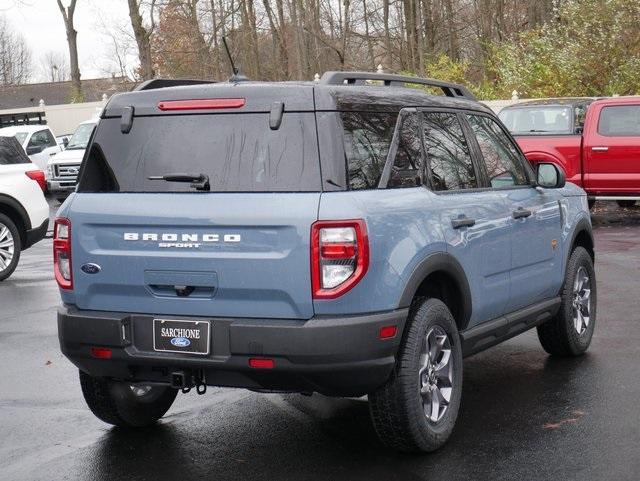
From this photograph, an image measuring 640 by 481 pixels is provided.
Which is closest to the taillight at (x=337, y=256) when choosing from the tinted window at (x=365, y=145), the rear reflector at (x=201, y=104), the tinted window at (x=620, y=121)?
the tinted window at (x=365, y=145)

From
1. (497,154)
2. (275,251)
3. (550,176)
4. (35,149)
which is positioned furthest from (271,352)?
(35,149)

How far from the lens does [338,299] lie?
16.2 ft

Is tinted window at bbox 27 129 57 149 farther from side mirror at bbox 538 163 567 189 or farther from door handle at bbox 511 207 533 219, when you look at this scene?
door handle at bbox 511 207 533 219

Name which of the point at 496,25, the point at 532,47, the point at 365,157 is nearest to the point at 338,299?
the point at 365,157

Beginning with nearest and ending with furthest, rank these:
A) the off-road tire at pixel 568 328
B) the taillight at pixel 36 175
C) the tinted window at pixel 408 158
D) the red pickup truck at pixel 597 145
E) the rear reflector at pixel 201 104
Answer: the rear reflector at pixel 201 104
the tinted window at pixel 408 158
the off-road tire at pixel 568 328
the taillight at pixel 36 175
the red pickup truck at pixel 597 145

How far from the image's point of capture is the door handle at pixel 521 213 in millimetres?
6598

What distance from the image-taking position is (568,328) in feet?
24.9

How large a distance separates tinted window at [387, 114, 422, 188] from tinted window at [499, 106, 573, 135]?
1267 cm

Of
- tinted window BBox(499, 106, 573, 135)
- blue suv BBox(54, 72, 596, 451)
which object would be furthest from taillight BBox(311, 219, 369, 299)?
tinted window BBox(499, 106, 573, 135)

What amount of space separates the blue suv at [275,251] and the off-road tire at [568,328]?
5.61 ft

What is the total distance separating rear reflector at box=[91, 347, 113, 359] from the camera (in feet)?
17.5

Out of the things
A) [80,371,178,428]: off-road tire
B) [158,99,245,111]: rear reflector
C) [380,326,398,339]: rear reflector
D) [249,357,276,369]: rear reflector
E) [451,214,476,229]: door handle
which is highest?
[158,99,245,111]: rear reflector

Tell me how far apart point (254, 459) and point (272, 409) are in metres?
1.07

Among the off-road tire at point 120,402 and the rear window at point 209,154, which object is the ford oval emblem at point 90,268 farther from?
the off-road tire at point 120,402
